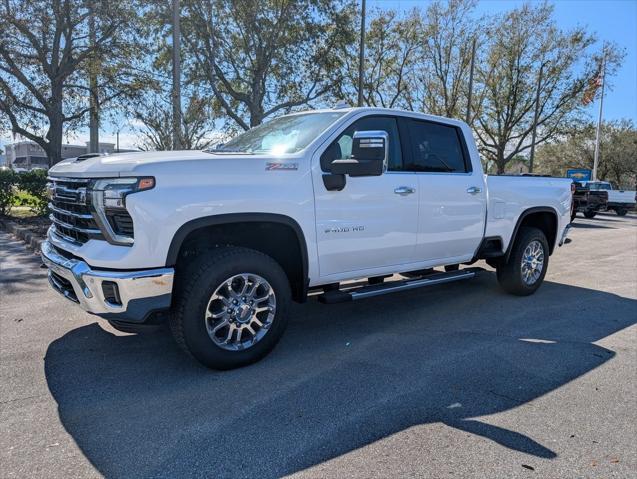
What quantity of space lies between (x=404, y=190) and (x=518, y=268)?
8.12 ft

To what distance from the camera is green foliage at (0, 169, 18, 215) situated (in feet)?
40.3

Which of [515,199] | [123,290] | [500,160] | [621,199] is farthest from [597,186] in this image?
[123,290]

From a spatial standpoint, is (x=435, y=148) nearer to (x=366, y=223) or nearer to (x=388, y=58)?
(x=366, y=223)

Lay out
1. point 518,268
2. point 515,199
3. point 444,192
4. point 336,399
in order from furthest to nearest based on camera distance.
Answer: point 518,268 < point 515,199 < point 444,192 < point 336,399

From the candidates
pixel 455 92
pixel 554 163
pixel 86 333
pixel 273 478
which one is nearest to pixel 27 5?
pixel 86 333

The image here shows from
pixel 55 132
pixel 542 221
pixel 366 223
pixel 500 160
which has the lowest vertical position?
pixel 542 221

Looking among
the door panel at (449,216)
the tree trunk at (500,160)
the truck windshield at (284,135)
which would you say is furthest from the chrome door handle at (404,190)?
the tree trunk at (500,160)

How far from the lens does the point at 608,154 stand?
45.1 metres

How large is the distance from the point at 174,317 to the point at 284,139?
6.29ft

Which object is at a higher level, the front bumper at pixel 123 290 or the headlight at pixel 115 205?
the headlight at pixel 115 205

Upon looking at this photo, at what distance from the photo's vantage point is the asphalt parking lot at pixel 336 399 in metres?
2.74

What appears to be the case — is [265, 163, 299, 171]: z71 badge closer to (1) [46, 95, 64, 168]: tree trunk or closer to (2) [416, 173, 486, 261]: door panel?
(2) [416, 173, 486, 261]: door panel

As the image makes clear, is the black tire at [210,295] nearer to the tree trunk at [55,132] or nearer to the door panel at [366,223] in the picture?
the door panel at [366,223]

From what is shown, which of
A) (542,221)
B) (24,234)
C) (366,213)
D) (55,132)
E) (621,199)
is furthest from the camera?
(621,199)
